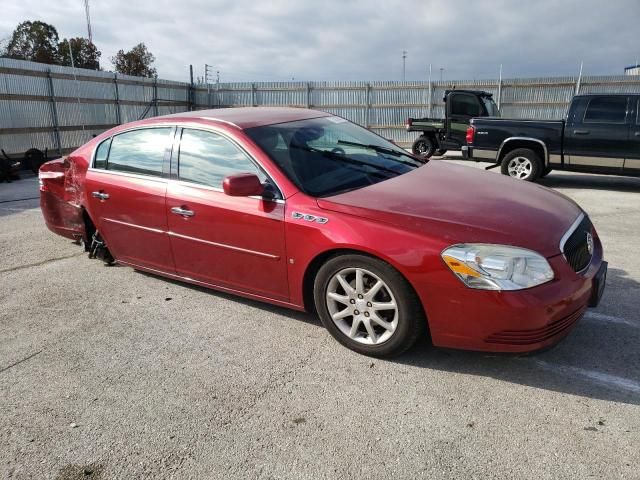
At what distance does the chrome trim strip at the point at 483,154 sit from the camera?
10258mm

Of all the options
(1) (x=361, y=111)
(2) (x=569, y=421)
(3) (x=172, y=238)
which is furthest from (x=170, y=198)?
(1) (x=361, y=111)

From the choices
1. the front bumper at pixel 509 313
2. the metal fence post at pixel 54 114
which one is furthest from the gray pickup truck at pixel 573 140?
the metal fence post at pixel 54 114

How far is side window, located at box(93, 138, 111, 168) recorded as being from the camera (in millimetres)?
4520

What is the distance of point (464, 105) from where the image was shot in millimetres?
14445

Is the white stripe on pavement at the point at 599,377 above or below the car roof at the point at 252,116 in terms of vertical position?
below

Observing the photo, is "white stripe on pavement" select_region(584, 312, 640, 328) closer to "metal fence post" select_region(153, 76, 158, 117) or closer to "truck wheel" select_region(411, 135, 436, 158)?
"truck wheel" select_region(411, 135, 436, 158)

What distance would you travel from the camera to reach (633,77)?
58.3 feet

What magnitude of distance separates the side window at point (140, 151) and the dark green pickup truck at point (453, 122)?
10788 mm

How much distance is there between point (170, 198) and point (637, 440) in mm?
3331

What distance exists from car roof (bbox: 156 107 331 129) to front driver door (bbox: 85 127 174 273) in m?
0.30

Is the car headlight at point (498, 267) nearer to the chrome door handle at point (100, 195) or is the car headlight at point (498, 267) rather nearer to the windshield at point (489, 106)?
the chrome door handle at point (100, 195)

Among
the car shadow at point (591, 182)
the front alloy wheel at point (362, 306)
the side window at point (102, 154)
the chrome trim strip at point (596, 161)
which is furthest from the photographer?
the car shadow at point (591, 182)

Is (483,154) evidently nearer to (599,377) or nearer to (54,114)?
(599,377)

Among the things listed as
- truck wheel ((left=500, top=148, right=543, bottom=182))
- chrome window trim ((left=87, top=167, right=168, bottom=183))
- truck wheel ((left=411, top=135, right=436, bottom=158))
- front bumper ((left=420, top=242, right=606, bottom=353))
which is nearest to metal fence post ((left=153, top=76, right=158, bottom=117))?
truck wheel ((left=411, top=135, right=436, bottom=158))
